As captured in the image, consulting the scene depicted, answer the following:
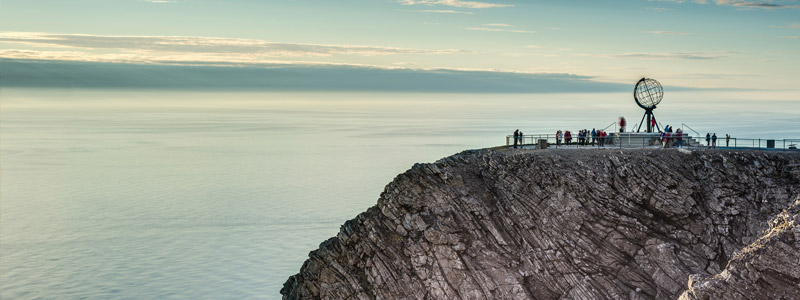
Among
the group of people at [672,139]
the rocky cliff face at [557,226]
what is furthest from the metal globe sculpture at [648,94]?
the rocky cliff face at [557,226]

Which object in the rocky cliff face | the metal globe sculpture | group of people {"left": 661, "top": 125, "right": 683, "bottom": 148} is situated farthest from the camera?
the metal globe sculpture

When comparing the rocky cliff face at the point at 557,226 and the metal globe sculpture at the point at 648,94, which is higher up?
the metal globe sculpture at the point at 648,94

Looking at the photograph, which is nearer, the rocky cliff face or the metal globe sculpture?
the rocky cliff face

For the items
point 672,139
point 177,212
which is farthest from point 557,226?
point 177,212

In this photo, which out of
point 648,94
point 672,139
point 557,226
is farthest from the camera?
Result: point 648,94

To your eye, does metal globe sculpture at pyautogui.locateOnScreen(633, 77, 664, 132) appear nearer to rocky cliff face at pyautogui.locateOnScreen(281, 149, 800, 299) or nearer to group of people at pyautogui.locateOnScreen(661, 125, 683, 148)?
group of people at pyautogui.locateOnScreen(661, 125, 683, 148)

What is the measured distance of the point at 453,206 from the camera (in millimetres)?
39562

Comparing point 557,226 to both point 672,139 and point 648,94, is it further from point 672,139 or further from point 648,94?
point 648,94

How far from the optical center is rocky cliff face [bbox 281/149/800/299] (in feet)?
120

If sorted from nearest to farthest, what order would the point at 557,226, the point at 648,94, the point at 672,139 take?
1. the point at 557,226
2. the point at 672,139
3. the point at 648,94

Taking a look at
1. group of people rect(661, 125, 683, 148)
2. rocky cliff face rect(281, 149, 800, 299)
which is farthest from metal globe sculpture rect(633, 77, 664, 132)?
rocky cliff face rect(281, 149, 800, 299)

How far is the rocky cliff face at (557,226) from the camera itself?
3656 cm

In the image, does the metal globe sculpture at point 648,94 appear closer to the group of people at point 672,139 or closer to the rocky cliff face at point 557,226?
the group of people at point 672,139

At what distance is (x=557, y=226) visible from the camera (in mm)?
38531
